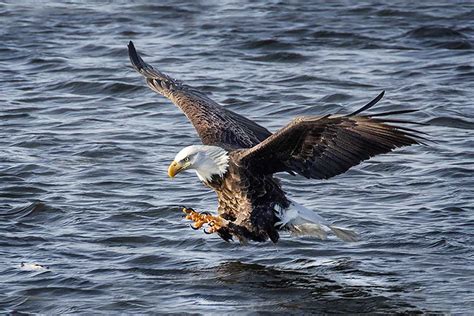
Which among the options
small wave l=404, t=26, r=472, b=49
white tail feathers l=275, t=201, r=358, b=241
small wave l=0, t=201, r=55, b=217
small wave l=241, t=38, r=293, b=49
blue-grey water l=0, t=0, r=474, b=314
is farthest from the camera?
small wave l=241, t=38, r=293, b=49

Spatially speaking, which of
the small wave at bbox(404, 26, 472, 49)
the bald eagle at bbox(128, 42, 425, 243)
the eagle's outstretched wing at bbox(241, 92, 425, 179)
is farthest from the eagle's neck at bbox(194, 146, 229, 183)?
the small wave at bbox(404, 26, 472, 49)

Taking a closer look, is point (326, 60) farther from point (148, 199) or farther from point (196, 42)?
point (148, 199)

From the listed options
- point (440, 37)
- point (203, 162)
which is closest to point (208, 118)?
point (203, 162)

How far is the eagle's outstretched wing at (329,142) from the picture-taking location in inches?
272

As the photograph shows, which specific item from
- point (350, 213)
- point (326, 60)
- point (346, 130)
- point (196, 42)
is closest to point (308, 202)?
point (350, 213)

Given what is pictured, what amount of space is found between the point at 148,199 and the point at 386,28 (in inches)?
238

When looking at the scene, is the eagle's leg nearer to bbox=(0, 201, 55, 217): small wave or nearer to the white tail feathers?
the white tail feathers

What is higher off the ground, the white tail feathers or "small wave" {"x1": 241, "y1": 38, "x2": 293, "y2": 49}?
"small wave" {"x1": 241, "y1": 38, "x2": 293, "y2": 49}

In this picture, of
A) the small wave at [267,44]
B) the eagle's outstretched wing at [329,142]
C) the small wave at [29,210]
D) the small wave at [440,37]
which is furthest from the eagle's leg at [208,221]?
the small wave at [440,37]

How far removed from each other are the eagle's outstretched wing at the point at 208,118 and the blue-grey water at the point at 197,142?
63cm

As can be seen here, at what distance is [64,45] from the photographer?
1430 cm

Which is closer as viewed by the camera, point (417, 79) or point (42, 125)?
point (42, 125)

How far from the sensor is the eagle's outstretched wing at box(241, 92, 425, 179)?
6.90 metres

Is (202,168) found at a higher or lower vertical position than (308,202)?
higher
